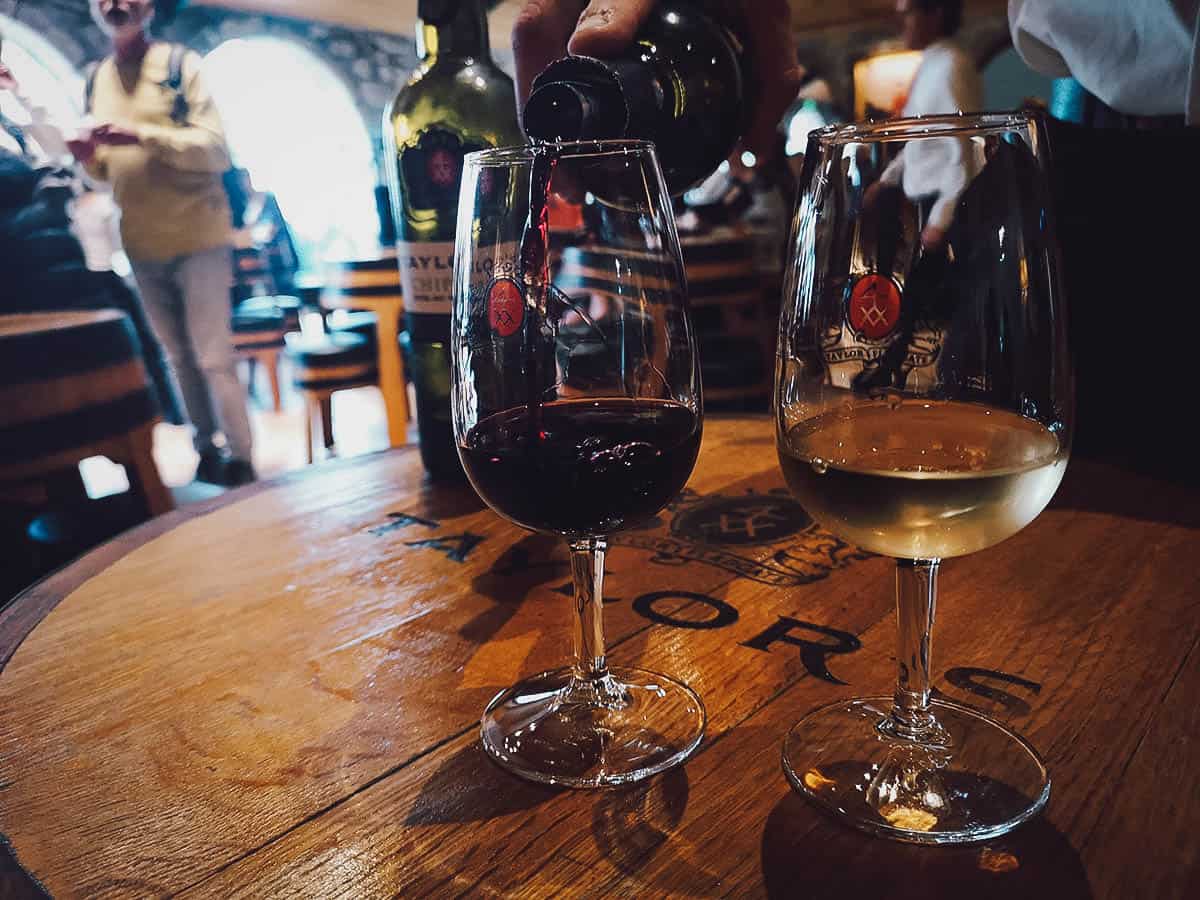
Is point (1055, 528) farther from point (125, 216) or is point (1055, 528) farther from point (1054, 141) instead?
point (125, 216)

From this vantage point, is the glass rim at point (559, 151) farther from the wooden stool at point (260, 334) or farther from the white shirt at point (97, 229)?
the white shirt at point (97, 229)

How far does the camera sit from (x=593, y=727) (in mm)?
552

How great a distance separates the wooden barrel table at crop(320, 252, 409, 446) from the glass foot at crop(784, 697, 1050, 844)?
10.8ft

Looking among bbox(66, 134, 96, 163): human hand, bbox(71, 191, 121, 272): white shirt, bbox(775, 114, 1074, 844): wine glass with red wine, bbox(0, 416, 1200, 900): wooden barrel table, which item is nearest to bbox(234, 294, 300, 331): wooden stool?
bbox(66, 134, 96, 163): human hand

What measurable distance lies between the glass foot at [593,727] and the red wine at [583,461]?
0.11 m

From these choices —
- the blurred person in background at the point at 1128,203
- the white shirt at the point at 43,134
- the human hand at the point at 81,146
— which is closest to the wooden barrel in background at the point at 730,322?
the blurred person in background at the point at 1128,203

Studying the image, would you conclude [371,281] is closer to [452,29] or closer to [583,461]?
[452,29]

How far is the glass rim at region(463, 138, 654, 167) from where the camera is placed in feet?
1.68

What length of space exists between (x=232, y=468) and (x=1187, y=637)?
144 inches

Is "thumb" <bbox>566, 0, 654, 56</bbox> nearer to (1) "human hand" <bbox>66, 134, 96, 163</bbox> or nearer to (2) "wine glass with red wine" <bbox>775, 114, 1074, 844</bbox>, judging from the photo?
(2) "wine glass with red wine" <bbox>775, 114, 1074, 844</bbox>

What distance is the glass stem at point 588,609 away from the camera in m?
0.57

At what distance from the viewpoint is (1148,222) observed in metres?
1.14

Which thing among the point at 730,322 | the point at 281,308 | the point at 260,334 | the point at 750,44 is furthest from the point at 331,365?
the point at 750,44

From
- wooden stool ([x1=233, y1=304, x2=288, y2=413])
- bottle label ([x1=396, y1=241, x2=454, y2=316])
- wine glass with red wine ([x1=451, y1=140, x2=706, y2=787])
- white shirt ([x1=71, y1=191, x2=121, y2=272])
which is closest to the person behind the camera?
wine glass with red wine ([x1=451, y1=140, x2=706, y2=787])
